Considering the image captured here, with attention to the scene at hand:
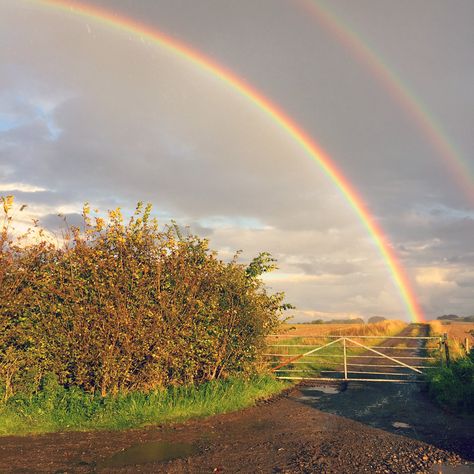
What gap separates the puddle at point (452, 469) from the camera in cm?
750

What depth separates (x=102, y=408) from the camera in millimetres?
11141

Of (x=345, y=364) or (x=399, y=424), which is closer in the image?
(x=399, y=424)

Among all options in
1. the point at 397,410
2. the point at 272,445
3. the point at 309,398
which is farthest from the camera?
the point at 309,398

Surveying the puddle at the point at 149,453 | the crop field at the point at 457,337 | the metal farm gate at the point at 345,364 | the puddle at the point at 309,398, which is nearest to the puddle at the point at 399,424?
the puddle at the point at 309,398

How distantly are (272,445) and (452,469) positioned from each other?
3.23 metres

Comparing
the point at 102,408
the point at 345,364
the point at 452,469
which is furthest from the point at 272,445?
the point at 345,364

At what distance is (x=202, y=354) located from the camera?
525 inches

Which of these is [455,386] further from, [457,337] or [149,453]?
[457,337]

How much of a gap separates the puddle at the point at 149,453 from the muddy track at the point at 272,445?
0.7 inches

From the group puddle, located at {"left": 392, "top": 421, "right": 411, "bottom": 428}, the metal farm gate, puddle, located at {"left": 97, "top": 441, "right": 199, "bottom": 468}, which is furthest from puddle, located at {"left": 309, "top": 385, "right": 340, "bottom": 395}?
puddle, located at {"left": 97, "top": 441, "right": 199, "bottom": 468}

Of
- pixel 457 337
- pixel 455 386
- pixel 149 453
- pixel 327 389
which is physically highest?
pixel 457 337

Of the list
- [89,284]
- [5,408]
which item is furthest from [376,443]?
[5,408]

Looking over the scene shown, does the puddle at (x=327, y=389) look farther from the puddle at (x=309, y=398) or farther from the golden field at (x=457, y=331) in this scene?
the golden field at (x=457, y=331)

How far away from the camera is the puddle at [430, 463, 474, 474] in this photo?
24.6ft
